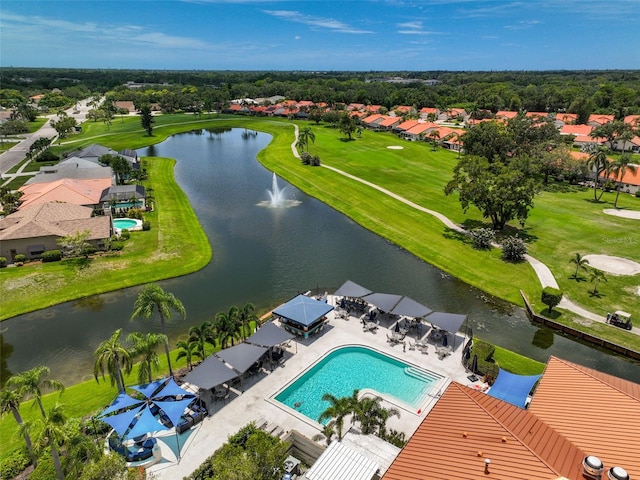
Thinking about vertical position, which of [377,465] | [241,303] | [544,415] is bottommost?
[241,303]

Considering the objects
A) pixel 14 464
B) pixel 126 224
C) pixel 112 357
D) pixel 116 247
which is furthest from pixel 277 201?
pixel 14 464

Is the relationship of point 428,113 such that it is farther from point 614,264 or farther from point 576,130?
point 614,264

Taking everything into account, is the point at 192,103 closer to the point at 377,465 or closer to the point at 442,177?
the point at 442,177

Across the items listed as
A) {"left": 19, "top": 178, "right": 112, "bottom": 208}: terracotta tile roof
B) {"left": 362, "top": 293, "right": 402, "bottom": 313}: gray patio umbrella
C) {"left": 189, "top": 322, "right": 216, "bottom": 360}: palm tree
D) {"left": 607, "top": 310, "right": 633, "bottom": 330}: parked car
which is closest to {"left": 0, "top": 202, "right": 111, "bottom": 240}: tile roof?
{"left": 19, "top": 178, "right": 112, "bottom": 208}: terracotta tile roof

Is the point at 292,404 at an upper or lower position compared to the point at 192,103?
lower

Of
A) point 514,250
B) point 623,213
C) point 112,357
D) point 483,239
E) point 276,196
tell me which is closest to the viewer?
point 112,357

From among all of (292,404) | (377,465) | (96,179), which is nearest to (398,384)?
(292,404)

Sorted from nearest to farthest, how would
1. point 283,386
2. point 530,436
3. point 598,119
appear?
point 530,436 < point 283,386 < point 598,119
